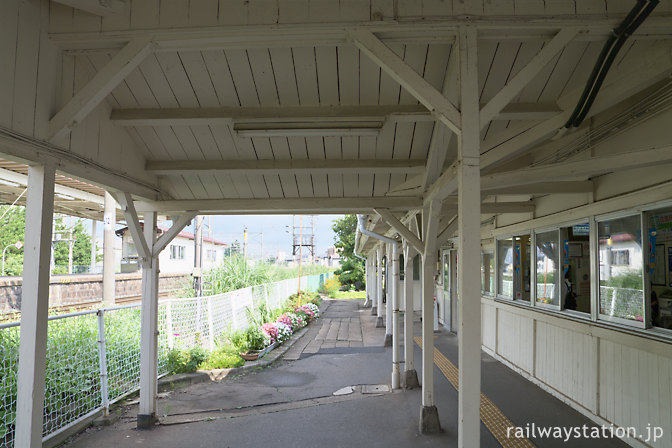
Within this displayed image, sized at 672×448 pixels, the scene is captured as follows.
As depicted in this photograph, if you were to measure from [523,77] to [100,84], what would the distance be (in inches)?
99.9

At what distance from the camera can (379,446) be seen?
13.9ft

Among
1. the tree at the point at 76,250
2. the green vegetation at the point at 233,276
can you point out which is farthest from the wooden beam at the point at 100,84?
the tree at the point at 76,250

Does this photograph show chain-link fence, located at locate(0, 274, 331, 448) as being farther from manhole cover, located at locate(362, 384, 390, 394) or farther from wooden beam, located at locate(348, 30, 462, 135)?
wooden beam, located at locate(348, 30, 462, 135)

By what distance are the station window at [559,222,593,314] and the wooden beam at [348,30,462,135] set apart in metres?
3.50

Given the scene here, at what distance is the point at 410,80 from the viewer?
8.30 feet

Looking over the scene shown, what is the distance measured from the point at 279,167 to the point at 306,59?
1.45 m

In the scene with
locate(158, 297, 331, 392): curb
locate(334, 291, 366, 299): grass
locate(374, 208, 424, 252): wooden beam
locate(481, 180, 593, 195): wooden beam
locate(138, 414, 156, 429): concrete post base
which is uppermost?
locate(481, 180, 593, 195): wooden beam

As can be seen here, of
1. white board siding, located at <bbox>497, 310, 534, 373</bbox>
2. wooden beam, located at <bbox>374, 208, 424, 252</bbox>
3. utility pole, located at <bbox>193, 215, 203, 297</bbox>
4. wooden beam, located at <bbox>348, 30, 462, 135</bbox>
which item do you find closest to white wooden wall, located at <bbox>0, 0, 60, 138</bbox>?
wooden beam, located at <bbox>348, 30, 462, 135</bbox>

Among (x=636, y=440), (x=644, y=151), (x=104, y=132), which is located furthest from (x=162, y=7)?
(x=636, y=440)

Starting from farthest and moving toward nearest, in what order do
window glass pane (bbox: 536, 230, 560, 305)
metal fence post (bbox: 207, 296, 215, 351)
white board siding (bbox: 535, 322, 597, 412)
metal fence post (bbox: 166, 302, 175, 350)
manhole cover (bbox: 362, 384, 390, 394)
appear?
1. metal fence post (bbox: 207, 296, 215, 351)
2. metal fence post (bbox: 166, 302, 175, 350)
3. manhole cover (bbox: 362, 384, 390, 394)
4. window glass pane (bbox: 536, 230, 560, 305)
5. white board siding (bbox: 535, 322, 597, 412)

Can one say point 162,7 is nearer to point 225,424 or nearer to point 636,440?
point 225,424

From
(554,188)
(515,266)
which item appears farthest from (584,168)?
(515,266)

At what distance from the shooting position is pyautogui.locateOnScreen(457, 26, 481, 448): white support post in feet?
7.84

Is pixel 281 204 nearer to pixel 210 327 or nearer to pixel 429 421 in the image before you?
pixel 429 421
